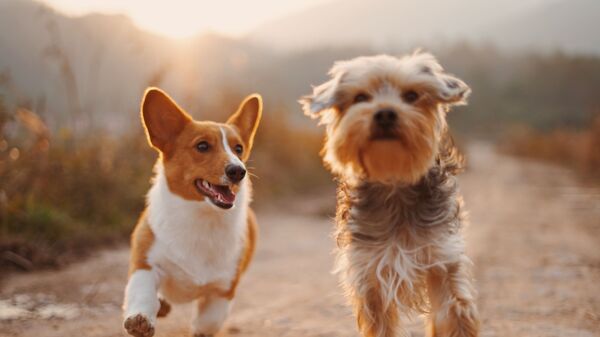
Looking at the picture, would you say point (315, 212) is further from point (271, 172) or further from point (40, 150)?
point (40, 150)

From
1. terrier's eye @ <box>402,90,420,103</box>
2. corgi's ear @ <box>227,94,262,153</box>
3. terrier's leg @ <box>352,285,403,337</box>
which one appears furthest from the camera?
corgi's ear @ <box>227,94,262,153</box>

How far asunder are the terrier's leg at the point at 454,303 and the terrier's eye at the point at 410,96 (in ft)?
3.42

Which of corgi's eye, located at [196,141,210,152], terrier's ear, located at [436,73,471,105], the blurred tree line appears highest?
the blurred tree line

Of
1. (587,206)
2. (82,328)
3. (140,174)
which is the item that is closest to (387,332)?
(82,328)

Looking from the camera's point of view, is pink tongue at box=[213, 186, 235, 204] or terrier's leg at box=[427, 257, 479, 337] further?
pink tongue at box=[213, 186, 235, 204]

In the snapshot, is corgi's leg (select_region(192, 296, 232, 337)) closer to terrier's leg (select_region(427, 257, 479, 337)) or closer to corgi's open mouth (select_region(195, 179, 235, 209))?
corgi's open mouth (select_region(195, 179, 235, 209))

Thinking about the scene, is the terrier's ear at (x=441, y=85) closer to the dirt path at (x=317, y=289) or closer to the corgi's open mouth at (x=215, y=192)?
the corgi's open mouth at (x=215, y=192)

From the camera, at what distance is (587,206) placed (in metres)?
13.0

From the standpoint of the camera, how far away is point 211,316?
14.7 feet

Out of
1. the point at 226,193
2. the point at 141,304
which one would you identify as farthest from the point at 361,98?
the point at 141,304

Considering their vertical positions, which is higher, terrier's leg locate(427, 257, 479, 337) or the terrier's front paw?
terrier's leg locate(427, 257, 479, 337)

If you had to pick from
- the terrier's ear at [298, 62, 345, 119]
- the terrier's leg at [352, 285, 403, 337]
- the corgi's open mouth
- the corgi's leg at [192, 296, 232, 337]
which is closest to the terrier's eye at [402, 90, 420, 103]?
the terrier's ear at [298, 62, 345, 119]

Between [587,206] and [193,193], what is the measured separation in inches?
435

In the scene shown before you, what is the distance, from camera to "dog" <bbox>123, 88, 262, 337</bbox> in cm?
431
